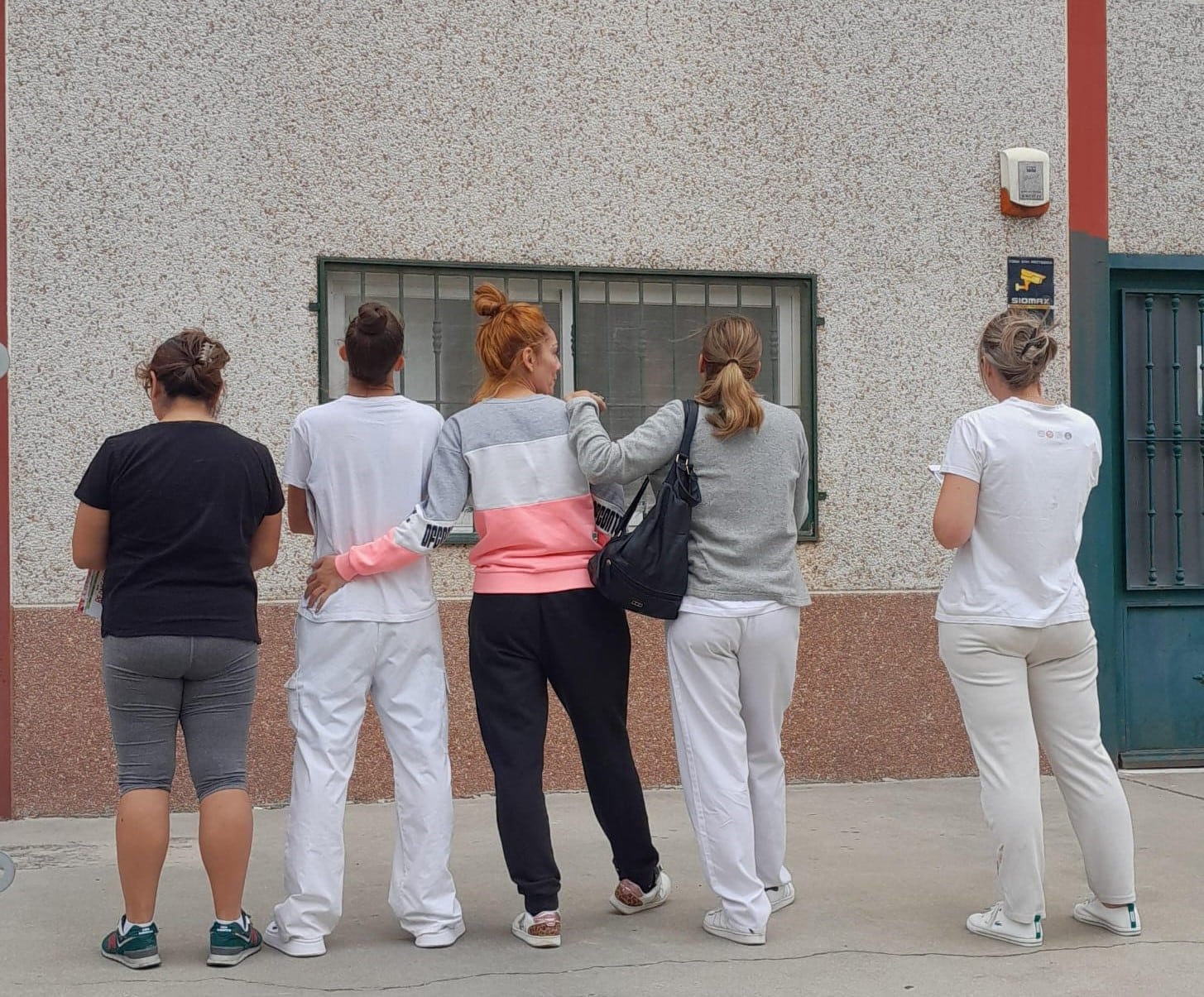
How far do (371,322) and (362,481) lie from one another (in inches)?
17.3

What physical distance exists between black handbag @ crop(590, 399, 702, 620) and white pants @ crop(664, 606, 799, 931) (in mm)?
119

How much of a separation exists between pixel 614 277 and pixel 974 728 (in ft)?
9.68

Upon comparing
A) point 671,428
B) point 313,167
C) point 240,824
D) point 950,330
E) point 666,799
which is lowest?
point 666,799

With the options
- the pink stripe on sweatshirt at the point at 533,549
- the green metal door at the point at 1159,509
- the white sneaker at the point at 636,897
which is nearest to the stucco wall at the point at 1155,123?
the green metal door at the point at 1159,509

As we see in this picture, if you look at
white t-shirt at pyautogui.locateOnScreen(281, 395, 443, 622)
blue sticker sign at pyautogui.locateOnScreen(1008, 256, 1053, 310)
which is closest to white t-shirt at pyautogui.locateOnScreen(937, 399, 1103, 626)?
white t-shirt at pyautogui.locateOnScreen(281, 395, 443, 622)

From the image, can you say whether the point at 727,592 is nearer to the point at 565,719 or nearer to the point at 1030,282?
the point at 565,719

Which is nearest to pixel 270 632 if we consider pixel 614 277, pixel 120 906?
pixel 120 906

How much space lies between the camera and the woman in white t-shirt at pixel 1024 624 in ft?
13.1

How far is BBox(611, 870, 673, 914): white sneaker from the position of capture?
171 inches

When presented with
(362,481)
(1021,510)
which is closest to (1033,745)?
(1021,510)

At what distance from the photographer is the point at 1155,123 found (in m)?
6.78

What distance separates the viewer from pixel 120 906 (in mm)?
4504

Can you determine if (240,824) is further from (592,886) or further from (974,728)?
(974,728)

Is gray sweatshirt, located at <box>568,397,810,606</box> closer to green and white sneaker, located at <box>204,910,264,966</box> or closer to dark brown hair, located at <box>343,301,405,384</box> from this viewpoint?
dark brown hair, located at <box>343,301,405,384</box>
